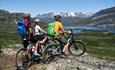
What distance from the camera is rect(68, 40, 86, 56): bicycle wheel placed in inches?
648

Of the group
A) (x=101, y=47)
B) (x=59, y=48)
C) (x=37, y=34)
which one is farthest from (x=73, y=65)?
(x=101, y=47)

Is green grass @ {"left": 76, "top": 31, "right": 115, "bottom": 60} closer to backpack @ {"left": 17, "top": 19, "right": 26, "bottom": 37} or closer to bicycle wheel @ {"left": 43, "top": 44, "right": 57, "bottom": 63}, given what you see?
bicycle wheel @ {"left": 43, "top": 44, "right": 57, "bottom": 63}

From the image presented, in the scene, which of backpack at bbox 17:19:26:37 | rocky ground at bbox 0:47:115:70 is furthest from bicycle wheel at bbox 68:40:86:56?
backpack at bbox 17:19:26:37

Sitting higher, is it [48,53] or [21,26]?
[21,26]

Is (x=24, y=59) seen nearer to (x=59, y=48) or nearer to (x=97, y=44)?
(x=59, y=48)

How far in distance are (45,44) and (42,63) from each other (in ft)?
3.57

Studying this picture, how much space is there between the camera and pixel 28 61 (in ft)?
53.6

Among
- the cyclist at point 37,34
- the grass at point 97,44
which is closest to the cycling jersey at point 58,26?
the cyclist at point 37,34

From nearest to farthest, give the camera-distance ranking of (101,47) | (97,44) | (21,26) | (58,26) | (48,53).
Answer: (21,26), (58,26), (48,53), (101,47), (97,44)

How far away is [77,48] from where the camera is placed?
53.9ft

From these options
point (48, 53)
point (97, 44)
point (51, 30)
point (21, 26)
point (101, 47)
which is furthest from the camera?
point (97, 44)

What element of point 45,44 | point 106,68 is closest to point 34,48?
point 45,44

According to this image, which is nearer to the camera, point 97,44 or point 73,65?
point 73,65

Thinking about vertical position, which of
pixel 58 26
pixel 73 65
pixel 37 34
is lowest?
pixel 73 65
